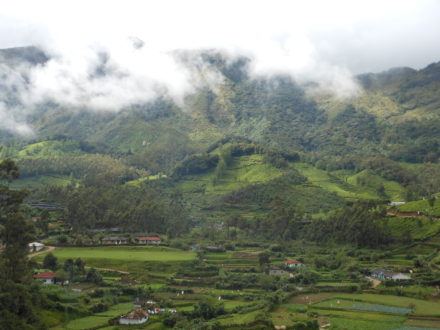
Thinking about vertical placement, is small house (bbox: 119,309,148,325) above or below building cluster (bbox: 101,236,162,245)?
below

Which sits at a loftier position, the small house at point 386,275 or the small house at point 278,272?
the small house at point 278,272

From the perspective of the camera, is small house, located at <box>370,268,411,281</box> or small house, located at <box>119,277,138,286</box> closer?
small house, located at <box>119,277,138,286</box>

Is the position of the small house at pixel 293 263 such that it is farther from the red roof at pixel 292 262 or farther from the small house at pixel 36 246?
the small house at pixel 36 246

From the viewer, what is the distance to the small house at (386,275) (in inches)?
2409

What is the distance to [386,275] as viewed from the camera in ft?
205

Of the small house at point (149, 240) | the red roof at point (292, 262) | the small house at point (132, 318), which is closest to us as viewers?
the small house at point (132, 318)

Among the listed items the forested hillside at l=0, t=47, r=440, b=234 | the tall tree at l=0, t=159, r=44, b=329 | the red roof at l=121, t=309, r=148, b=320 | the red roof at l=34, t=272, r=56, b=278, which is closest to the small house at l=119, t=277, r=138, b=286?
the red roof at l=34, t=272, r=56, b=278

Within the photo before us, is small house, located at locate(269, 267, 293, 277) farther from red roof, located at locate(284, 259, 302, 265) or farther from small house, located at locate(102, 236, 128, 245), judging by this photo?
small house, located at locate(102, 236, 128, 245)

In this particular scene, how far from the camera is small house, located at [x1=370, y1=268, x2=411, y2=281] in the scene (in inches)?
2409

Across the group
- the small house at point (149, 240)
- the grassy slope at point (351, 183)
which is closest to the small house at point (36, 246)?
the small house at point (149, 240)

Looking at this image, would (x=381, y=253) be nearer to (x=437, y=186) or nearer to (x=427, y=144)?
(x=437, y=186)

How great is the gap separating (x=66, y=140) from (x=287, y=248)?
125799 millimetres

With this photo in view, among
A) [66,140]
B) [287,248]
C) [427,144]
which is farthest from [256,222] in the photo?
[66,140]

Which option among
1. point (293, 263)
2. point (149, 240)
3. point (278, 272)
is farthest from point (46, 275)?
point (293, 263)
